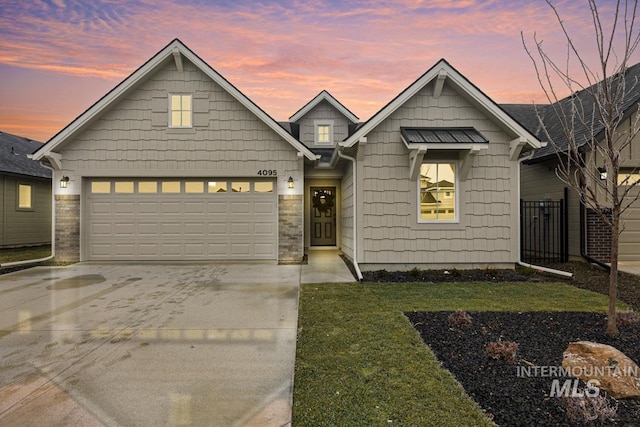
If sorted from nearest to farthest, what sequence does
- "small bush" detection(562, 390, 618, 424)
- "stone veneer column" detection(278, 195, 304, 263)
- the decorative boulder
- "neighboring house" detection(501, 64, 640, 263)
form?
"small bush" detection(562, 390, 618, 424), the decorative boulder, "neighboring house" detection(501, 64, 640, 263), "stone veneer column" detection(278, 195, 304, 263)

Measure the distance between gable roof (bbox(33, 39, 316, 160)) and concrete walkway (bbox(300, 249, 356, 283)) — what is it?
10.7ft

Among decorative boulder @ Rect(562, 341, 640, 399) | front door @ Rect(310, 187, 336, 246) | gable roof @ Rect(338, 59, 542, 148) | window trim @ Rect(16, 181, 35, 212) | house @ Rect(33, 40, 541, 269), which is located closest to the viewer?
decorative boulder @ Rect(562, 341, 640, 399)

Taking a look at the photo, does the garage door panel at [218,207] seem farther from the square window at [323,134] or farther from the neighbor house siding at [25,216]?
the neighbor house siding at [25,216]

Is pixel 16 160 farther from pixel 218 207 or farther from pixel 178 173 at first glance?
pixel 218 207

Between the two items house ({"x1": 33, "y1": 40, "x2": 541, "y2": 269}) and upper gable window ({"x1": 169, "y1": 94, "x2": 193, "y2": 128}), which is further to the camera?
upper gable window ({"x1": 169, "y1": 94, "x2": 193, "y2": 128})

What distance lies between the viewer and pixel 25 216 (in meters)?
15.4

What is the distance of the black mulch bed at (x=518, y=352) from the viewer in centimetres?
258

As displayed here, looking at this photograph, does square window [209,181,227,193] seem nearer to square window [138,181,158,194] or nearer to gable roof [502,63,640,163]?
square window [138,181,158,194]

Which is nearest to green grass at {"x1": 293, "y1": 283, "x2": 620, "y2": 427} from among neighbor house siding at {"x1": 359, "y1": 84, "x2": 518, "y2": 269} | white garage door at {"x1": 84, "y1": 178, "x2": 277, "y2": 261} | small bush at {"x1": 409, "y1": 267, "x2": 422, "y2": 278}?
small bush at {"x1": 409, "y1": 267, "x2": 422, "y2": 278}

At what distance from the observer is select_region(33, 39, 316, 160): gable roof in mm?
9883

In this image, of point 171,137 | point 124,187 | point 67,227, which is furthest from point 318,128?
point 67,227

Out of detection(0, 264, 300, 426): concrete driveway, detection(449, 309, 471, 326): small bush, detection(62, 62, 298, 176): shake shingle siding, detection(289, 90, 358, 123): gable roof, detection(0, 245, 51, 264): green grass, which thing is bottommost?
detection(0, 264, 300, 426): concrete driveway

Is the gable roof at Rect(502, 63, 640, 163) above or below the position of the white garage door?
above

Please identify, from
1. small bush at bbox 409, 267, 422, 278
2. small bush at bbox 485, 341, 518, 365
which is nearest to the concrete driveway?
small bush at bbox 485, 341, 518, 365
